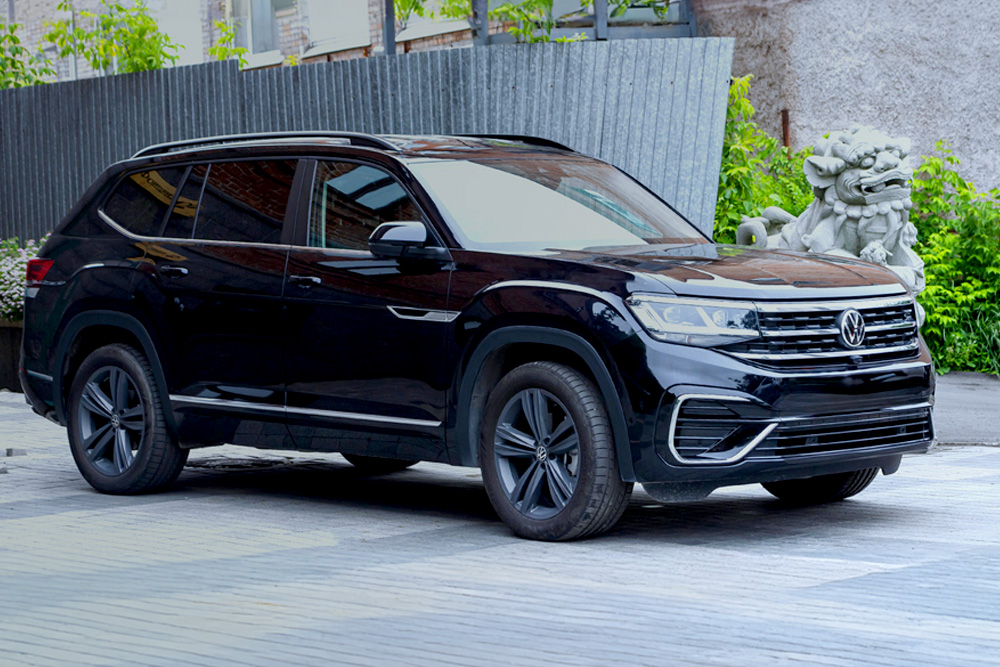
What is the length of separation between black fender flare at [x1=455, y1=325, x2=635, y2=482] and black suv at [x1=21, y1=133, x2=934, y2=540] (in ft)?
0.04

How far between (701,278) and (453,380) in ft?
4.14

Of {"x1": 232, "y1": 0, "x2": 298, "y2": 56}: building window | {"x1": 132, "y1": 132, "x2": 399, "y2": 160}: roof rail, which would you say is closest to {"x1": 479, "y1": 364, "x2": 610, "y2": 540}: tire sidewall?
{"x1": 132, "y1": 132, "x2": 399, "y2": 160}: roof rail

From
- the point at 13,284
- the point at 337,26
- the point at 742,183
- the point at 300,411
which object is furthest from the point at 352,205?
the point at 337,26

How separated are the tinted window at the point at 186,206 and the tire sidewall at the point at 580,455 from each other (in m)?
2.44

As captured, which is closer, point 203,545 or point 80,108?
point 203,545

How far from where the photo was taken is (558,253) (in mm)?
6781

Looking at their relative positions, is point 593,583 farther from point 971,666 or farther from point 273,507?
point 273,507

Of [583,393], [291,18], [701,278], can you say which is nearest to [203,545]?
[583,393]

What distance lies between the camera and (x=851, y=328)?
21.3 ft

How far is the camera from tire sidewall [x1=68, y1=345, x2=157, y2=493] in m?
8.29

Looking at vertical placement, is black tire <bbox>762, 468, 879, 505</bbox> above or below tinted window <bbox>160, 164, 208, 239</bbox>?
below

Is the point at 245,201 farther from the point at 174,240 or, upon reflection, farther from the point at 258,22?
the point at 258,22

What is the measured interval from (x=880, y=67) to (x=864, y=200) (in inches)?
208

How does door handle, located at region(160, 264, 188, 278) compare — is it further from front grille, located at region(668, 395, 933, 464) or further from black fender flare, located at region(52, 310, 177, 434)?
front grille, located at region(668, 395, 933, 464)
